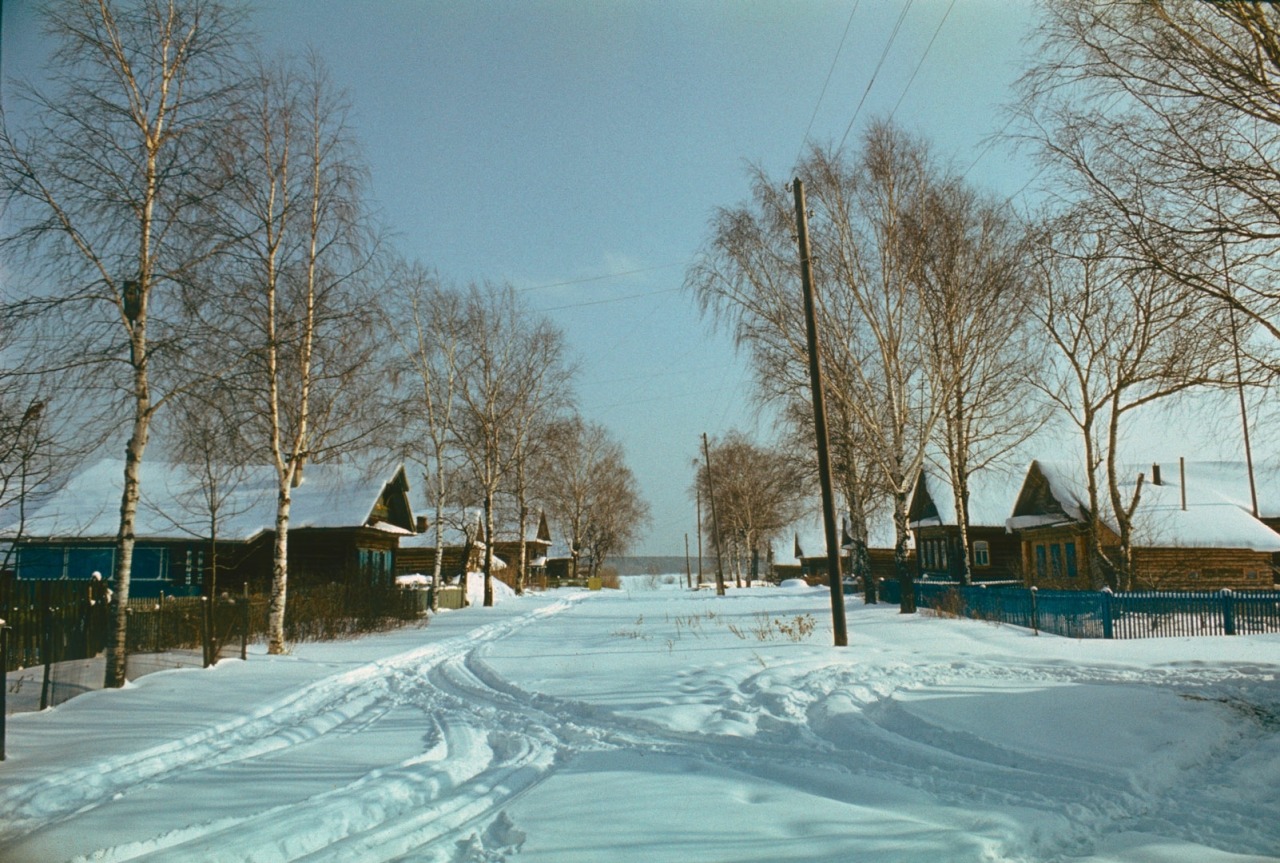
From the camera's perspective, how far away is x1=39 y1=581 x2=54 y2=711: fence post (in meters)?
10.3

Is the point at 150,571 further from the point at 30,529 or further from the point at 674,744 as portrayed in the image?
the point at 674,744

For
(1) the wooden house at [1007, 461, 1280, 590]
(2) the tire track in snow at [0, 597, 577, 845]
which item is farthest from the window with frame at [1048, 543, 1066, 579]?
(2) the tire track in snow at [0, 597, 577, 845]

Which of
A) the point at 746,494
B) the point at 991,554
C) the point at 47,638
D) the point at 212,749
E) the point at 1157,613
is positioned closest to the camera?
the point at 212,749

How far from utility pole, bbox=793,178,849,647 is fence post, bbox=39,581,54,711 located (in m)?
11.3

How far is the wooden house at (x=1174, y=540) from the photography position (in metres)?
32.6

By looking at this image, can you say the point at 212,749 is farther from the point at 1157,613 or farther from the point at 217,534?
the point at 217,534

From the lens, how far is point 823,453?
16188 mm

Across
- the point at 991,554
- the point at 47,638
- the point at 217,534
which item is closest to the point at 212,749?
the point at 47,638

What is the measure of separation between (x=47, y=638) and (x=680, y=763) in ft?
26.7

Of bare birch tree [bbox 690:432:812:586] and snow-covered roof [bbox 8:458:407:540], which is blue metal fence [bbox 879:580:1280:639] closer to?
snow-covered roof [bbox 8:458:407:540]

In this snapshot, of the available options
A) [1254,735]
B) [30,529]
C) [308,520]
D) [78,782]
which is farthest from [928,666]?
[30,529]

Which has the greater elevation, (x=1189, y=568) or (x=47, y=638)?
(x=1189, y=568)

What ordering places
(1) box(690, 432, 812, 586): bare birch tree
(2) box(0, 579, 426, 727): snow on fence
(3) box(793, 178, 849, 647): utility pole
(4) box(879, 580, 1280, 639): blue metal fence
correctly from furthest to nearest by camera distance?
(1) box(690, 432, 812, 586): bare birch tree < (4) box(879, 580, 1280, 639): blue metal fence < (3) box(793, 178, 849, 647): utility pole < (2) box(0, 579, 426, 727): snow on fence

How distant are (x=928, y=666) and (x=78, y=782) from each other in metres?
9.99
